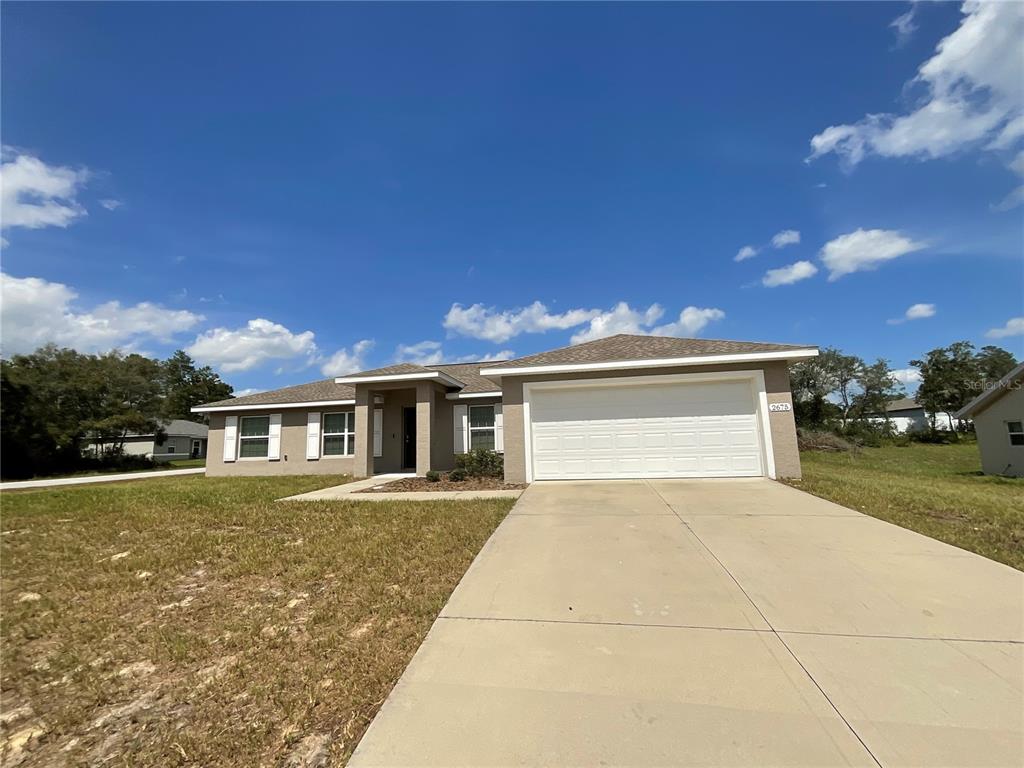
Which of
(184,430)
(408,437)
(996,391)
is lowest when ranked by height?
(408,437)

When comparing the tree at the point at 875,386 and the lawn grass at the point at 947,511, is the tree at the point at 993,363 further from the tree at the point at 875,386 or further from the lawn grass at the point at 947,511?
the lawn grass at the point at 947,511

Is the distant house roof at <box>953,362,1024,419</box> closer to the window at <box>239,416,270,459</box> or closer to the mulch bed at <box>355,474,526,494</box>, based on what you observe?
the mulch bed at <box>355,474,526,494</box>

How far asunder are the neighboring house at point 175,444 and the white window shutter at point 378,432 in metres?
26.3

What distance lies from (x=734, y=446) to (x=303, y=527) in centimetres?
865

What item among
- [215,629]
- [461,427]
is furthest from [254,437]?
[215,629]

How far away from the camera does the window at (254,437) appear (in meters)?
17.1

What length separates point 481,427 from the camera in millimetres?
15797

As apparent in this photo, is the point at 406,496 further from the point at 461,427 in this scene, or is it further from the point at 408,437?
the point at 408,437

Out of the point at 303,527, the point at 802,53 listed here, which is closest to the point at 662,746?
the point at 303,527

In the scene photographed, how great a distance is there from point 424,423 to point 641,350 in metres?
6.71

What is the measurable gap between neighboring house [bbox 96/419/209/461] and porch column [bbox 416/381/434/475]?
29160mm

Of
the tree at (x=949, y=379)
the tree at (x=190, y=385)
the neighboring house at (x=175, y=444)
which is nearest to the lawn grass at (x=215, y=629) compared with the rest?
the neighboring house at (x=175, y=444)

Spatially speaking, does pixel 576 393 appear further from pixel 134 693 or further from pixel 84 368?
pixel 84 368

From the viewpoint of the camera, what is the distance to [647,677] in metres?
2.75
